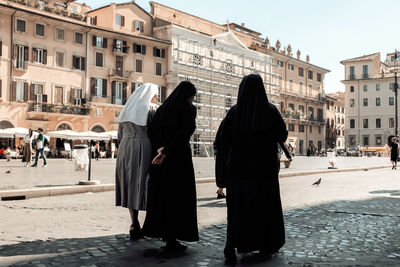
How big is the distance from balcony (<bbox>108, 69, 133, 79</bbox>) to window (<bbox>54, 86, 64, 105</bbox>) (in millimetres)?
5180

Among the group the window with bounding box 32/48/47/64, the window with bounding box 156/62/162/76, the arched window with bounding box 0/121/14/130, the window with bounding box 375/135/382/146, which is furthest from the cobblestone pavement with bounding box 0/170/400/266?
the window with bounding box 375/135/382/146

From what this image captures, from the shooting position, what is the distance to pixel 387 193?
10.6 m

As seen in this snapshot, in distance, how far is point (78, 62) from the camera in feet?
138

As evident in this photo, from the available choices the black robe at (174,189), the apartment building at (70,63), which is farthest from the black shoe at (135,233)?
the apartment building at (70,63)

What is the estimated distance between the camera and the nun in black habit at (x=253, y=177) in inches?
166

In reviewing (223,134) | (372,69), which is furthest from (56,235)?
(372,69)

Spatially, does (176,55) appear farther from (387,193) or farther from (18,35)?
(387,193)

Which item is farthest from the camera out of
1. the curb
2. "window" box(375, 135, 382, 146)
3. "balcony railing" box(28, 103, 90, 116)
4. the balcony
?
"window" box(375, 135, 382, 146)

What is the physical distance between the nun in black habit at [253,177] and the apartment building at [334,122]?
251 feet

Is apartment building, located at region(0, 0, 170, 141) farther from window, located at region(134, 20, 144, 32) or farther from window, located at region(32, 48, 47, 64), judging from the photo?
window, located at region(134, 20, 144, 32)

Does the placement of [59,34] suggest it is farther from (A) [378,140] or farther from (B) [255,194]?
(A) [378,140]

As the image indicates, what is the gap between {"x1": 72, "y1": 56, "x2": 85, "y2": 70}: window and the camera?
137 feet

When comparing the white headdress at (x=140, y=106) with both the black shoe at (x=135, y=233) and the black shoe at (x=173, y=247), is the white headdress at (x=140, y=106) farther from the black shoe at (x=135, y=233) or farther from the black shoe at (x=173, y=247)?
the black shoe at (x=173, y=247)

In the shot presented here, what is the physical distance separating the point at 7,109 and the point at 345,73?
61.1m
